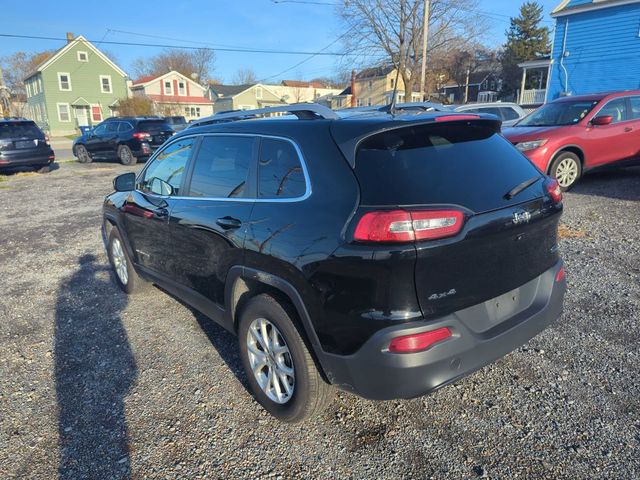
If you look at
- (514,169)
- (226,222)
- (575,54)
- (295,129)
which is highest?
(575,54)

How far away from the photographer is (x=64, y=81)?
4400 cm

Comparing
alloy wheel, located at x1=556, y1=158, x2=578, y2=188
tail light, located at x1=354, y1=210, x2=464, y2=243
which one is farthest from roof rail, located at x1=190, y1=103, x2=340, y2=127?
alloy wheel, located at x1=556, y1=158, x2=578, y2=188

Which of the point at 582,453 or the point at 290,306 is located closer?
the point at 582,453

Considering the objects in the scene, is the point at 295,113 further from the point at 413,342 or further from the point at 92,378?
the point at 92,378

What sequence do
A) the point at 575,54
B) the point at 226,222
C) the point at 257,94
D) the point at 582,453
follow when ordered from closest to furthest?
the point at 582,453, the point at 226,222, the point at 575,54, the point at 257,94

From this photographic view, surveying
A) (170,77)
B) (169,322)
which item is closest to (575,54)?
(169,322)

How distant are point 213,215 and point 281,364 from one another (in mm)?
1092

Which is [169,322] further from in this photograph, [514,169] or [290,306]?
[514,169]

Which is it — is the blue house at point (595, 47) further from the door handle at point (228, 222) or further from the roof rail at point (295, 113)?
the door handle at point (228, 222)

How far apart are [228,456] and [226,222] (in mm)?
1374

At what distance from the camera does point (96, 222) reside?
802 cm

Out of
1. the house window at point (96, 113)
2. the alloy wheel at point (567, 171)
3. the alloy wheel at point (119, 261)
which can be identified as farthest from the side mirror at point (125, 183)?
the house window at point (96, 113)

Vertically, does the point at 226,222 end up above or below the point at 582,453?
above

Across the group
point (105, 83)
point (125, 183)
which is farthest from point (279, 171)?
point (105, 83)
